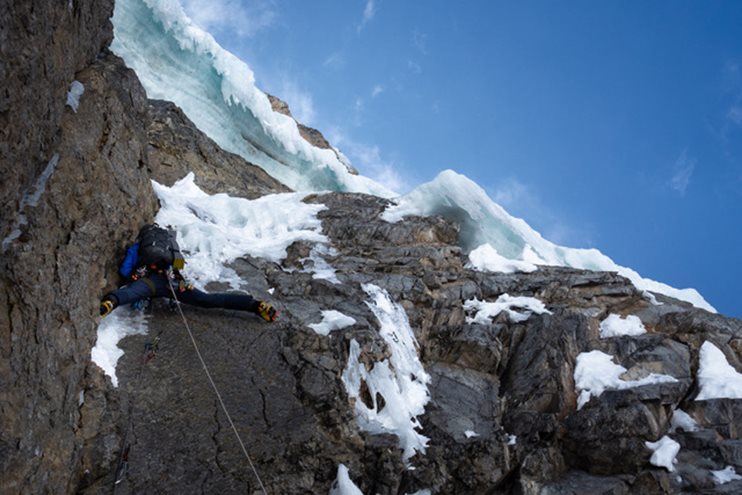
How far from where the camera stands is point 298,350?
7938 mm

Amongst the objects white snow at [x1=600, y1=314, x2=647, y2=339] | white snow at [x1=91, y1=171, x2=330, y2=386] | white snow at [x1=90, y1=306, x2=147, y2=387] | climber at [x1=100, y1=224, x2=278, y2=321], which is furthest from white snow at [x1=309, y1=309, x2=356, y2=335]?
white snow at [x1=600, y1=314, x2=647, y2=339]

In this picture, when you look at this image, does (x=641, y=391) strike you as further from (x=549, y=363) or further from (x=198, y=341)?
(x=198, y=341)

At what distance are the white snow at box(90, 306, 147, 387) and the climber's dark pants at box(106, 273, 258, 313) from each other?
21cm

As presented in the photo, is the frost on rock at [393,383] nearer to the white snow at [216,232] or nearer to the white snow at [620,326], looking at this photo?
the white snow at [216,232]

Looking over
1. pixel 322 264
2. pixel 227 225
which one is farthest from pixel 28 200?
pixel 227 225

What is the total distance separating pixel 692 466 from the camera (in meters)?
8.20

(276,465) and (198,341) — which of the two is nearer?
(276,465)

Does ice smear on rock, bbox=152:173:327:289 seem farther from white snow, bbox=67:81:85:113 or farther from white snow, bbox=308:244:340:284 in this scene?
white snow, bbox=67:81:85:113

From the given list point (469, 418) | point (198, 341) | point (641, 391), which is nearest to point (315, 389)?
point (198, 341)

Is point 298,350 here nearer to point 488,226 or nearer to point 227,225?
point 227,225

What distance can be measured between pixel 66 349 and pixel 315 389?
10.3 feet

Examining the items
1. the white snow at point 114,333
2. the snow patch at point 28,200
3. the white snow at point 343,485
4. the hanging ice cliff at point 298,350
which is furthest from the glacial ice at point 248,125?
the snow patch at point 28,200

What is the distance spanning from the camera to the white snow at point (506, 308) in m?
11.4

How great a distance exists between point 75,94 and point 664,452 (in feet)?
32.2
